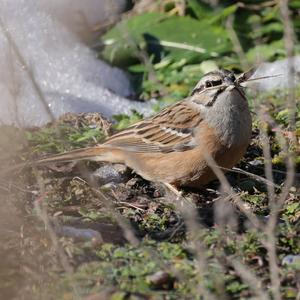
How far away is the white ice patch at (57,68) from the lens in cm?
803

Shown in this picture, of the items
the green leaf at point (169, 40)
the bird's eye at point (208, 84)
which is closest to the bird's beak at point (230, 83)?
the bird's eye at point (208, 84)

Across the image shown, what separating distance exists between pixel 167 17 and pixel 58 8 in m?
1.23

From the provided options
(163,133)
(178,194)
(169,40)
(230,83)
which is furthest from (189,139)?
(169,40)

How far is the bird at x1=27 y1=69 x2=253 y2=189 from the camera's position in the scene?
20.4ft

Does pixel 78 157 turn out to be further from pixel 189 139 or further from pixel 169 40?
pixel 169 40

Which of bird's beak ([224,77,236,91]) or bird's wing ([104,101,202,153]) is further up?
bird's beak ([224,77,236,91])

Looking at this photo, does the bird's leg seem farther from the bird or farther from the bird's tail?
the bird's tail

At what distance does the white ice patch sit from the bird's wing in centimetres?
129

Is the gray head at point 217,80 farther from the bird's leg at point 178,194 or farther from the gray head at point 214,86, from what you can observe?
the bird's leg at point 178,194

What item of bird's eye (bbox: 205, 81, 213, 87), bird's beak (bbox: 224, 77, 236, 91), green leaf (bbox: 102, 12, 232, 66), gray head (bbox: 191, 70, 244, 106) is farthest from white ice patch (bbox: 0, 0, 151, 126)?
bird's beak (bbox: 224, 77, 236, 91)

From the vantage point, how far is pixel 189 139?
6.47 metres

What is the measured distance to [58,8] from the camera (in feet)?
31.7

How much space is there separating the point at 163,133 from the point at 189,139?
0.99ft

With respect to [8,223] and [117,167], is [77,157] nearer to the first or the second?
[117,167]
